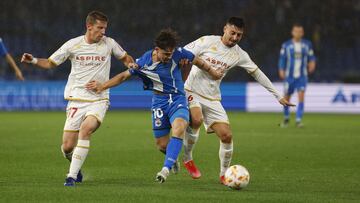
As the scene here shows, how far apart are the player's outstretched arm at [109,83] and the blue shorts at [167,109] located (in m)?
0.53

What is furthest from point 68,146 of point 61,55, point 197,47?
point 197,47

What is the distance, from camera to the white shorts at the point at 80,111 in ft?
32.5

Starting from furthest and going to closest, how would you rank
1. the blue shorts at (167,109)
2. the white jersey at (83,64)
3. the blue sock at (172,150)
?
the white jersey at (83,64) → the blue shorts at (167,109) → the blue sock at (172,150)

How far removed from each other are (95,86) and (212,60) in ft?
5.46

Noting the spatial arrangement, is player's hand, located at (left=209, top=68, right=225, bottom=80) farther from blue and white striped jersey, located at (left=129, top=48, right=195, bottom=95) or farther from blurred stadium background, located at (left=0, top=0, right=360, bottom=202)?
blurred stadium background, located at (left=0, top=0, right=360, bottom=202)

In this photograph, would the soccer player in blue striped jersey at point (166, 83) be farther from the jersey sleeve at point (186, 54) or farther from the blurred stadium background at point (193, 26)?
the blurred stadium background at point (193, 26)

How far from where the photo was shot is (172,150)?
9500mm

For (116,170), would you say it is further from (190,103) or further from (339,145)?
(339,145)

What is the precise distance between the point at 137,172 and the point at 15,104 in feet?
57.7

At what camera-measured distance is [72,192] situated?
8727 mm

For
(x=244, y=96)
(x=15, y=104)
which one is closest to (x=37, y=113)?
(x=15, y=104)

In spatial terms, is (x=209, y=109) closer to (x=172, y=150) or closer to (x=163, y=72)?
(x=163, y=72)

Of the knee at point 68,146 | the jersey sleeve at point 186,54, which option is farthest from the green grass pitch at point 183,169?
the jersey sleeve at point 186,54

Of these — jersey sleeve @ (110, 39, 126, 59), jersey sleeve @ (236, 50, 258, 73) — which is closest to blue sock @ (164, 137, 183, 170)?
jersey sleeve @ (110, 39, 126, 59)
